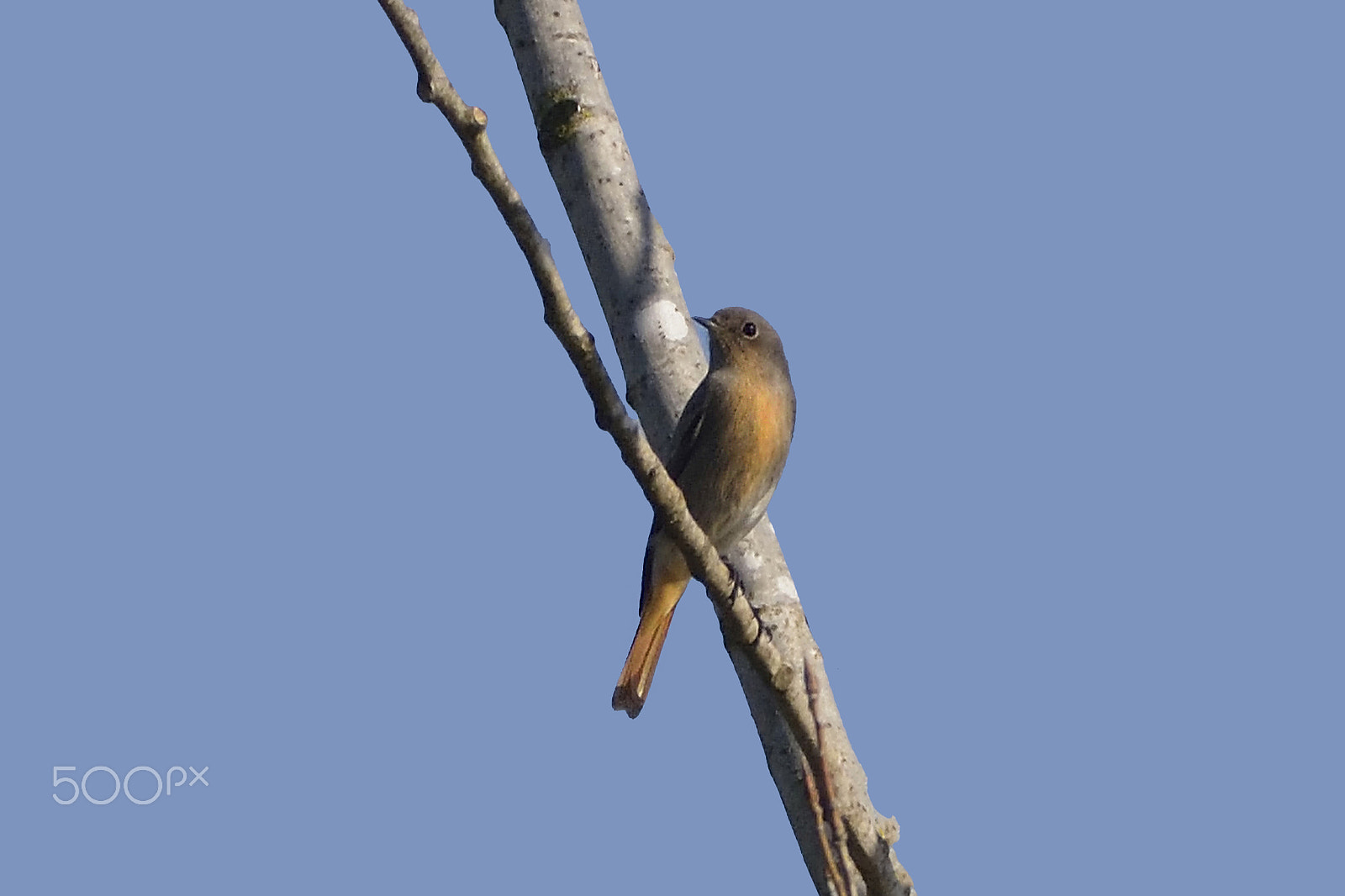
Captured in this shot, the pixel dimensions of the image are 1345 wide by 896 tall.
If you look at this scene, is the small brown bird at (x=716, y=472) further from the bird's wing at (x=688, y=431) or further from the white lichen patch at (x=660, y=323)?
the white lichen patch at (x=660, y=323)

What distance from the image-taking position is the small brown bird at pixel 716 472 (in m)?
6.55

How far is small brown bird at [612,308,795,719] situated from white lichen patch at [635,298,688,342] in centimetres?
38

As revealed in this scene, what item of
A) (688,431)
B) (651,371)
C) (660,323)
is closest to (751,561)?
(688,431)

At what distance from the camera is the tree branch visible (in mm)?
3889

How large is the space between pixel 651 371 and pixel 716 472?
795 millimetres

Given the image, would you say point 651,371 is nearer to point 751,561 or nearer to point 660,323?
point 660,323

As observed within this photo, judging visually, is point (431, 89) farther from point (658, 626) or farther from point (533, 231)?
point (658, 626)

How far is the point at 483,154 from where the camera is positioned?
11.7 feet

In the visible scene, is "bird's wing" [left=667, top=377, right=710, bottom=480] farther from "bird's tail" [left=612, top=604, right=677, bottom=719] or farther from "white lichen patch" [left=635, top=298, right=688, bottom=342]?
"bird's tail" [left=612, top=604, right=677, bottom=719]

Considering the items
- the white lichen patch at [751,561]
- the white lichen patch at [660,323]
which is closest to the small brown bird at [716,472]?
the white lichen patch at [751,561]

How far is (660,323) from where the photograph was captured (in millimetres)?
6043

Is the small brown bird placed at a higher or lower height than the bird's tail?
higher

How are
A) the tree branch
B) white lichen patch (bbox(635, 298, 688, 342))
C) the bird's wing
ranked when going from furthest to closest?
the bird's wing → white lichen patch (bbox(635, 298, 688, 342)) → the tree branch

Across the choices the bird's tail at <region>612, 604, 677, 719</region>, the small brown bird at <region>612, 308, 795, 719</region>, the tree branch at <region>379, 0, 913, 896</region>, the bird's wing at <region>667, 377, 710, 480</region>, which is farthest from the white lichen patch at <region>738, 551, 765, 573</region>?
the bird's tail at <region>612, 604, 677, 719</region>
